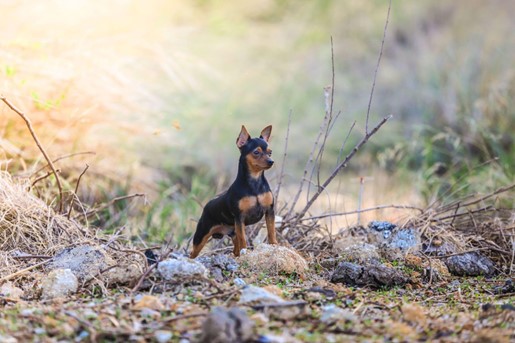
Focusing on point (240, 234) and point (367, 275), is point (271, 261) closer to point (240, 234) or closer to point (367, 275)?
point (240, 234)

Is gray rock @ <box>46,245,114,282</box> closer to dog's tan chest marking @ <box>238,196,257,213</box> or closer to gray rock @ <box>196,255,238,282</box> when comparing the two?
gray rock @ <box>196,255,238,282</box>

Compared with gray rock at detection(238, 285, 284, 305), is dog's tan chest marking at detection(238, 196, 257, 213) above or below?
above

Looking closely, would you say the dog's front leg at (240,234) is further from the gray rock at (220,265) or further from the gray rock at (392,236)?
the gray rock at (392,236)

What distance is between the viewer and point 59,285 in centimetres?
302

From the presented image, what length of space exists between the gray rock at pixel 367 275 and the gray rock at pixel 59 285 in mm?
1131

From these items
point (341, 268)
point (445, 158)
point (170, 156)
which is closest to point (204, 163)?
point (170, 156)

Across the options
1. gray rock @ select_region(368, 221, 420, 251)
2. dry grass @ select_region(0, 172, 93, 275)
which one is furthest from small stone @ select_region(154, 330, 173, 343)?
gray rock @ select_region(368, 221, 420, 251)

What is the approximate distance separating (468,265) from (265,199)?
3.50 feet

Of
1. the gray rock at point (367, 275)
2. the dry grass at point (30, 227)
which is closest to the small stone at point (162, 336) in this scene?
the gray rock at point (367, 275)

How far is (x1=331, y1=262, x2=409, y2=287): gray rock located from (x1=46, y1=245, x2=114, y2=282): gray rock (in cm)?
100

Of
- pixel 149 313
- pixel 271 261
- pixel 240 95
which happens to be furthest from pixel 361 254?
pixel 240 95

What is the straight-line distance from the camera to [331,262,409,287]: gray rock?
3387 millimetres

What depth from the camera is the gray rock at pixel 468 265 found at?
384cm

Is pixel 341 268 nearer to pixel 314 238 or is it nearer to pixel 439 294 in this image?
pixel 439 294
